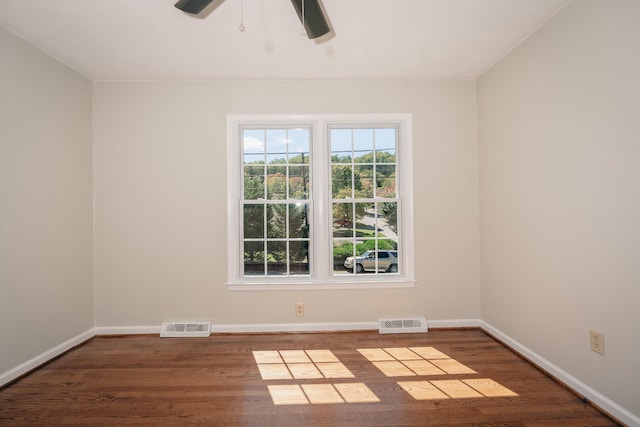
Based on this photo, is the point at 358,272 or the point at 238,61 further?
the point at 358,272

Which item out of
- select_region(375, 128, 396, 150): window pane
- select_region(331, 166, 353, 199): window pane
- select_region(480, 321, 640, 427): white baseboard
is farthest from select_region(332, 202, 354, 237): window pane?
select_region(480, 321, 640, 427): white baseboard

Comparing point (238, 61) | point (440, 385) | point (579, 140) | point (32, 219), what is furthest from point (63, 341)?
point (579, 140)

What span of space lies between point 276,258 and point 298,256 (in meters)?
0.24

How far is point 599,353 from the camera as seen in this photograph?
2.12 m

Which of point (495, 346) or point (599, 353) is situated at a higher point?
point (599, 353)

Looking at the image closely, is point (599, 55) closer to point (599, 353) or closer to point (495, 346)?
point (599, 353)

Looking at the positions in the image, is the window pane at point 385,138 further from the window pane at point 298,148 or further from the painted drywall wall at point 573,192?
the painted drywall wall at point 573,192

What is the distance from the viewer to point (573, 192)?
229 cm

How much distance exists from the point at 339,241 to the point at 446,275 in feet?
3.95

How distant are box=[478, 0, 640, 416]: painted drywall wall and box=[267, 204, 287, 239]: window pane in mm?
2155

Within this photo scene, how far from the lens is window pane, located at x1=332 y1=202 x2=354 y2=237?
11.8 feet

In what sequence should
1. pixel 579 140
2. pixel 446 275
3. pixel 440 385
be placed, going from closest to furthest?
pixel 579 140 < pixel 440 385 < pixel 446 275

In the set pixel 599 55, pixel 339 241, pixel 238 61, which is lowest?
pixel 339 241

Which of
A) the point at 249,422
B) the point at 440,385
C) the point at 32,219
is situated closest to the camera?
the point at 249,422
